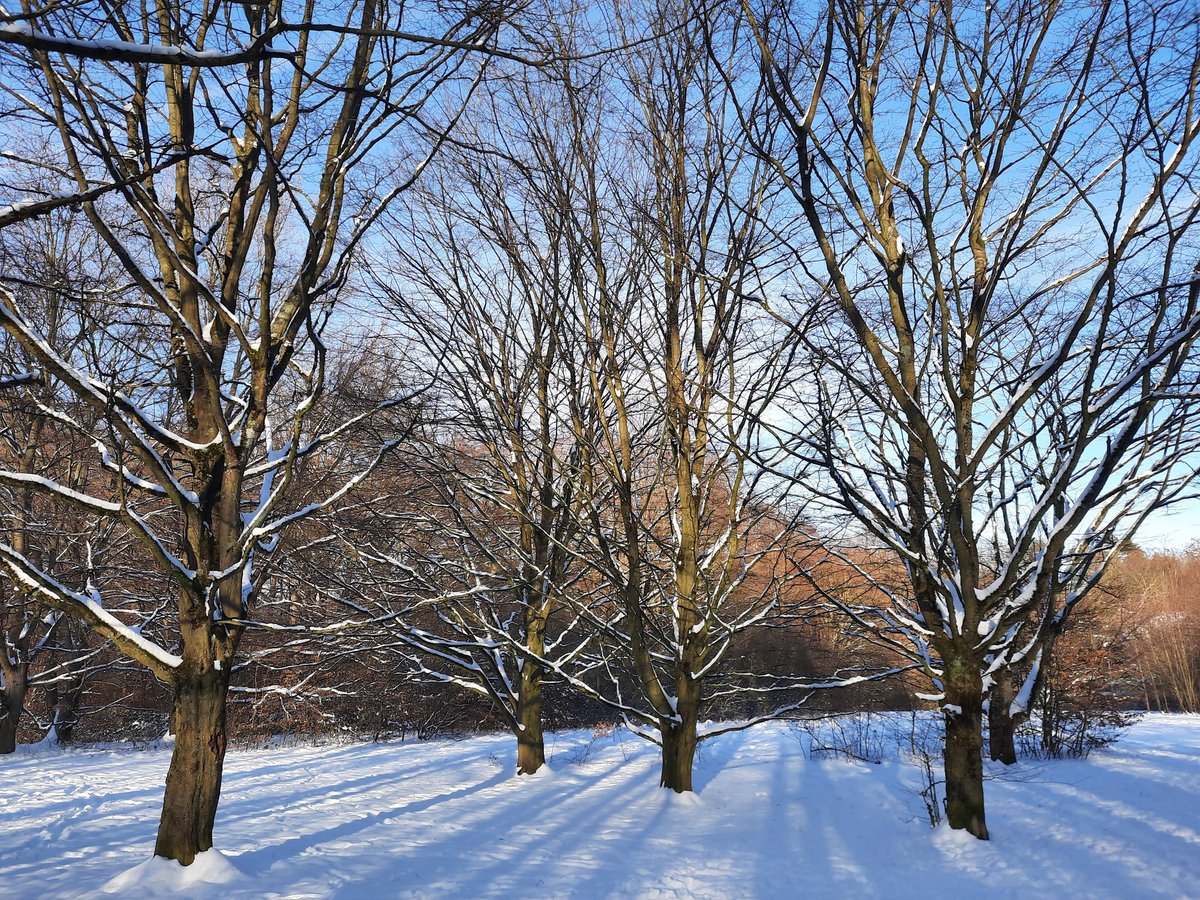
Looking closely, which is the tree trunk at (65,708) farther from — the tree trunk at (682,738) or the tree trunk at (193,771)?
the tree trunk at (682,738)

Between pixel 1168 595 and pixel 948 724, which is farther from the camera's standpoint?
pixel 1168 595

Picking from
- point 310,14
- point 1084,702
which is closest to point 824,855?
point 310,14

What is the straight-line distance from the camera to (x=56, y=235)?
40.9 feet

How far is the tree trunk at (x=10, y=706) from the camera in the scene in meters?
12.2

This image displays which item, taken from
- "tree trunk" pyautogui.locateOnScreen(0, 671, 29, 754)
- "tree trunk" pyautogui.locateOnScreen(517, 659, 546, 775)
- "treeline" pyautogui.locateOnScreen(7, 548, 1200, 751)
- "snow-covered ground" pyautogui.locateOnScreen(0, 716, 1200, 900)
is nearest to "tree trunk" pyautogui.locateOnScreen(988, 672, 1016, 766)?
"snow-covered ground" pyautogui.locateOnScreen(0, 716, 1200, 900)

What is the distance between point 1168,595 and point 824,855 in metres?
43.0

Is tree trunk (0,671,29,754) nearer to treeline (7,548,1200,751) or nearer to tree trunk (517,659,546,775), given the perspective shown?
treeline (7,548,1200,751)

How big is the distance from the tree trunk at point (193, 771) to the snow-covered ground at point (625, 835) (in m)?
0.15

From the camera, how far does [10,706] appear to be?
40.0ft

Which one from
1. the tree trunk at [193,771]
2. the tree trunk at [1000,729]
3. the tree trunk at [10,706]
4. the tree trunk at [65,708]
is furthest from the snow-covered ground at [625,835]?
the tree trunk at [65,708]

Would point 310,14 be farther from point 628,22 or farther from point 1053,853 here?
point 1053,853

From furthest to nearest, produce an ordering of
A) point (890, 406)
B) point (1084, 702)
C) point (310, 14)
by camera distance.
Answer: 1. point (1084, 702)
2. point (890, 406)
3. point (310, 14)

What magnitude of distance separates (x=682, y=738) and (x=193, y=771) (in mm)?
4124

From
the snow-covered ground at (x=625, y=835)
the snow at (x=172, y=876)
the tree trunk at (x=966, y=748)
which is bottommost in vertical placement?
the snow-covered ground at (x=625, y=835)
